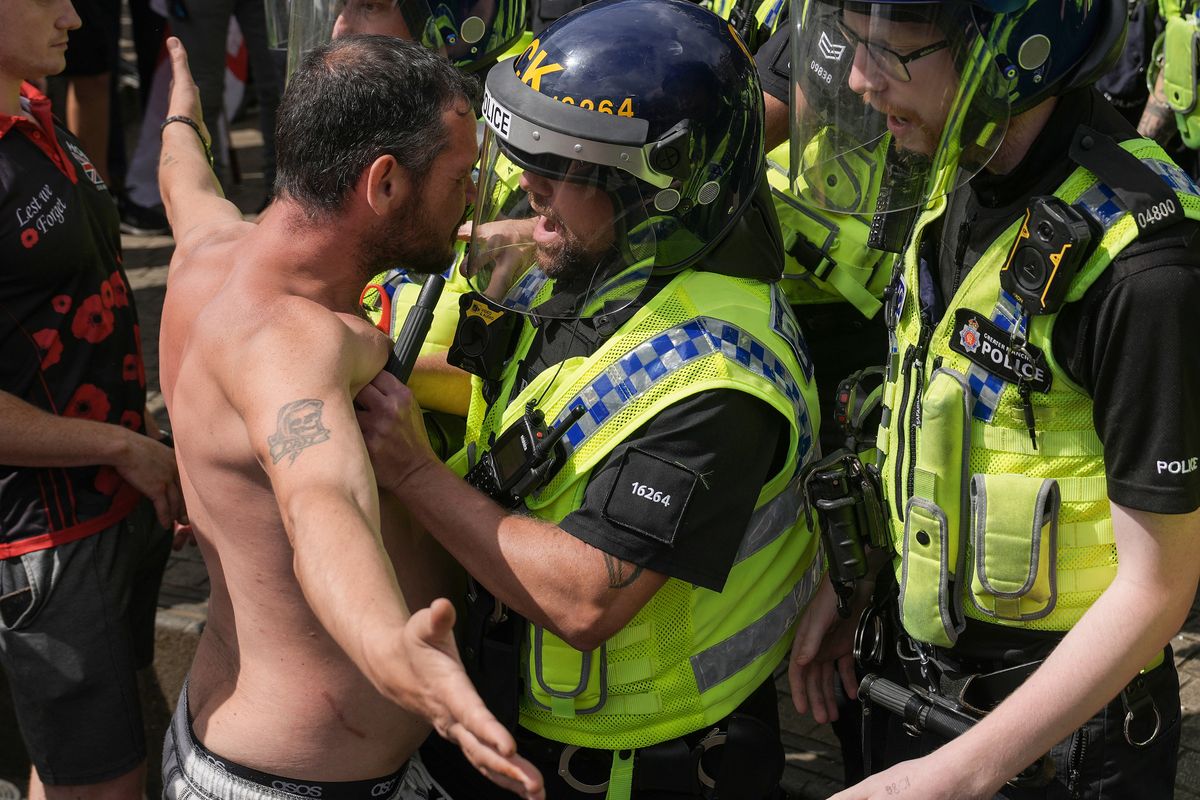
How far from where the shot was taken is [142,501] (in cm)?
321

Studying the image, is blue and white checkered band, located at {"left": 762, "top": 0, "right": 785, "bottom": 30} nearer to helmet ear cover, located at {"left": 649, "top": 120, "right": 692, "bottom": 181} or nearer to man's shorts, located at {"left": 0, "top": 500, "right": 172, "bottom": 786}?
helmet ear cover, located at {"left": 649, "top": 120, "right": 692, "bottom": 181}

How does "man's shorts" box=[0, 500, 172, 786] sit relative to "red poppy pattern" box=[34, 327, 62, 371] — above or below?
below

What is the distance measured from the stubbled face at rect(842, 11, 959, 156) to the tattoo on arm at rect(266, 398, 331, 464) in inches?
39.5

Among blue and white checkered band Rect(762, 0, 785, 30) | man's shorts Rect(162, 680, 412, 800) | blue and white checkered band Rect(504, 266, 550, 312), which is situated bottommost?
man's shorts Rect(162, 680, 412, 800)

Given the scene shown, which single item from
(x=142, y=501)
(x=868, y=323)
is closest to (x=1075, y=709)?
(x=868, y=323)

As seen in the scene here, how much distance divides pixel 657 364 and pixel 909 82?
599mm

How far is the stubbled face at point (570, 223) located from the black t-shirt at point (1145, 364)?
0.81 meters

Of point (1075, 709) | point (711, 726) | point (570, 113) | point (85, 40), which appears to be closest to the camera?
point (1075, 709)

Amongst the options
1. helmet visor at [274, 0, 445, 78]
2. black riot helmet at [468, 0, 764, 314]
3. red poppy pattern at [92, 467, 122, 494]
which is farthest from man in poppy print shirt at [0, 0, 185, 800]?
black riot helmet at [468, 0, 764, 314]

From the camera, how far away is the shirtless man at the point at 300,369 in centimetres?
217

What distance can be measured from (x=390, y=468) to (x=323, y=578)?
0.50 m

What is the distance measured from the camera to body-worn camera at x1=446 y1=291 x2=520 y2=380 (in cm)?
243

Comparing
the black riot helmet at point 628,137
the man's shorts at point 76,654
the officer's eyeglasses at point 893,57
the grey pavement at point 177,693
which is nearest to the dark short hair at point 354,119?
the black riot helmet at point 628,137

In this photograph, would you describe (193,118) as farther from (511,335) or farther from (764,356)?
(764,356)
